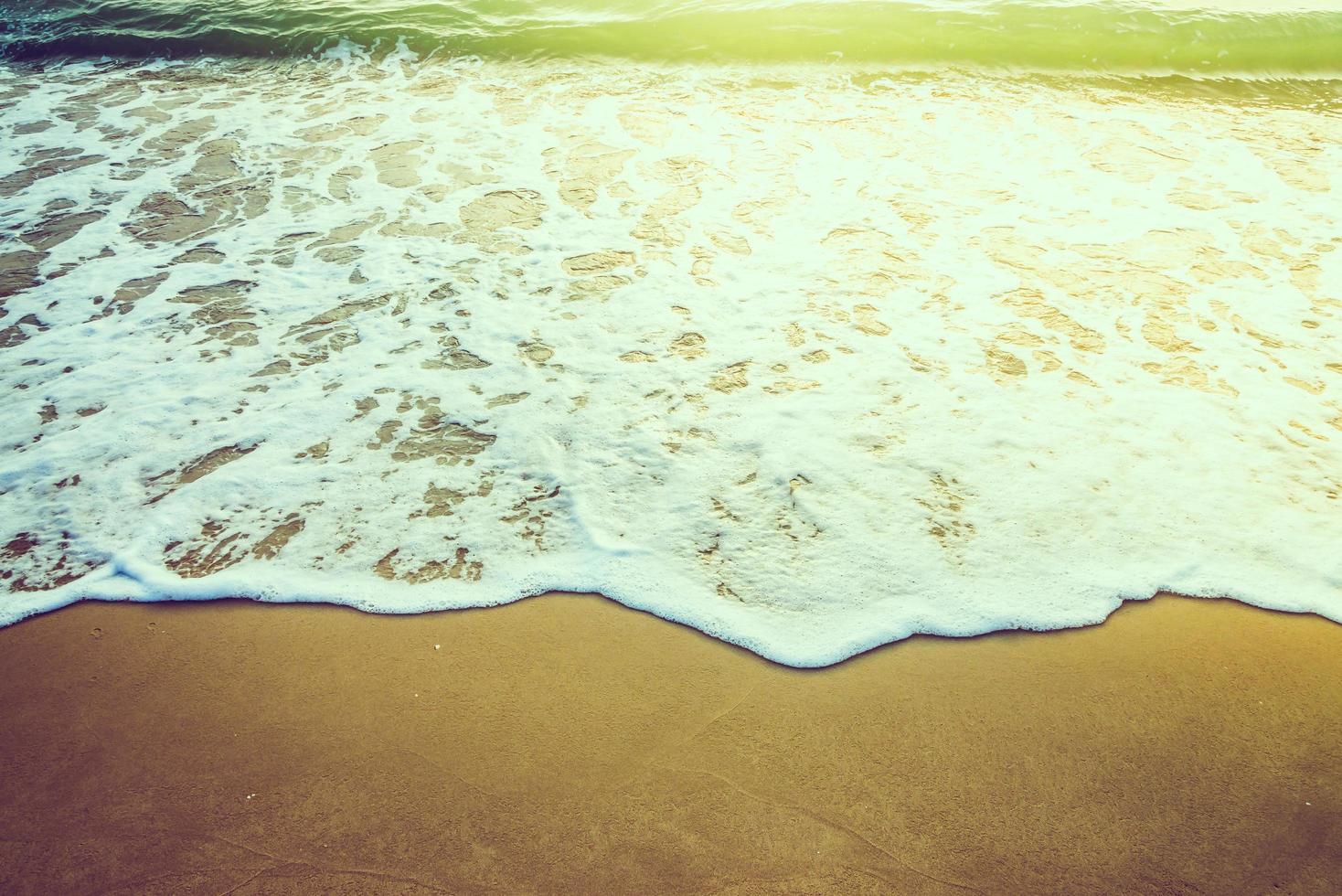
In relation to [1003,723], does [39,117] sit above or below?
above

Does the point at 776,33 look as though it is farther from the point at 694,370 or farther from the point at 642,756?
the point at 642,756

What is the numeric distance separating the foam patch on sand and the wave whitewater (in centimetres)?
203

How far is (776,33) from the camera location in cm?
802

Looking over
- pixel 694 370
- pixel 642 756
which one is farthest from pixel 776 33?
pixel 642 756

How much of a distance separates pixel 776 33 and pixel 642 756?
7.92m

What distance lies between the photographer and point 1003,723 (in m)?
2.15

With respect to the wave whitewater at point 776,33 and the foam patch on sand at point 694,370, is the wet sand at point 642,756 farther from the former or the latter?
the wave whitewater at point 776,33

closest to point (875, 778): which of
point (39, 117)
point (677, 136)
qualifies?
point (677, 136)

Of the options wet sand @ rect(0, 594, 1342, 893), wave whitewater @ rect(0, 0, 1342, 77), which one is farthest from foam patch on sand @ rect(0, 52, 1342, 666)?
wave whitewater @ rect(0, 0, 1342, 77)

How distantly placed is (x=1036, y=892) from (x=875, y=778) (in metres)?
0.42

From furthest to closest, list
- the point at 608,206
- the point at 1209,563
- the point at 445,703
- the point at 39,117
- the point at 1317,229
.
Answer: the point at 39,117, the point at 608,206, the point at 1317,229, the point at 1209,563, the point at 445,703

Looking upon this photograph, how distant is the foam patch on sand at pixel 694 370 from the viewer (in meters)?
2.64

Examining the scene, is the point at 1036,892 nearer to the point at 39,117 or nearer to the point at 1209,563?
the point at 1209,563

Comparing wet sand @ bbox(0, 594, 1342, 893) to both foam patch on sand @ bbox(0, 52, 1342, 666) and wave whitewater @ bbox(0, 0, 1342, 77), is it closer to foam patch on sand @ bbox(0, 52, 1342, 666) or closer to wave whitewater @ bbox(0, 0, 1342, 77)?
foam patch on sand @ bbox(0, 52, 1342, 666)
